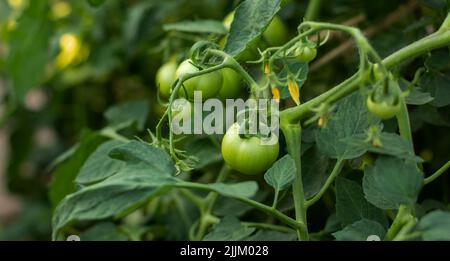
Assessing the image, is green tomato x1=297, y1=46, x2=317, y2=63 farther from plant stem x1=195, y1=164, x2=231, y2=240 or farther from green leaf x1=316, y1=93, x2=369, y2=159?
plant stem x1=195, y1=164, x2=231, y2=240

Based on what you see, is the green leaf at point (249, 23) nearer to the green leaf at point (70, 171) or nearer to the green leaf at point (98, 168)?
the green leaf at point (98, 168)

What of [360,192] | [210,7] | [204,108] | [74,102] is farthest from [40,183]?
[360,192]

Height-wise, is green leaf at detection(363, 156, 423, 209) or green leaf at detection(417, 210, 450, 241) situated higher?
green leaf at detection(363, 156, 423, 209)

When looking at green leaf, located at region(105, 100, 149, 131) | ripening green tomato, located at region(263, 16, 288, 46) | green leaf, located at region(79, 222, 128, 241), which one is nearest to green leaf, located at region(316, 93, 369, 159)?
ripening green tomato, located at region(263, 16, 288, 46)

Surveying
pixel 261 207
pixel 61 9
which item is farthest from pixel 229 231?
pixel 61 9

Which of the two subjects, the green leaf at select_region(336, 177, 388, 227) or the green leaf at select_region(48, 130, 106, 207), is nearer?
the green leaf at select_region(336, 177, 388, 227)

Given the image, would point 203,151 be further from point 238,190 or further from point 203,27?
→ point 238,190
